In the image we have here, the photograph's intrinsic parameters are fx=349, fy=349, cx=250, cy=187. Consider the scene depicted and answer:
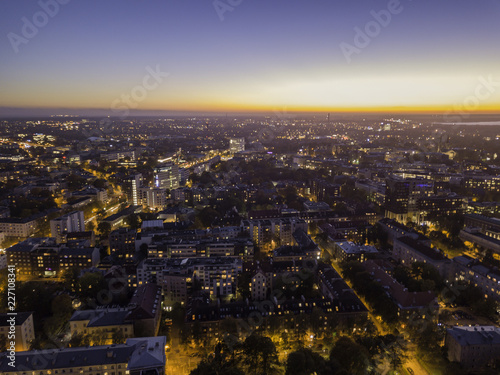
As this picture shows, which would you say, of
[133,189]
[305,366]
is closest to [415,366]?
[305,366]

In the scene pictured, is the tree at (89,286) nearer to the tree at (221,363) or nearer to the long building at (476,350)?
the tree at (221,363)

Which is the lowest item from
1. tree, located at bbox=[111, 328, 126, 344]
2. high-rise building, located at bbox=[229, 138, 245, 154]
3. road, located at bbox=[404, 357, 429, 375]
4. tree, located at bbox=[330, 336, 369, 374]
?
road, located at bbox=[404, 357, 429, 375]

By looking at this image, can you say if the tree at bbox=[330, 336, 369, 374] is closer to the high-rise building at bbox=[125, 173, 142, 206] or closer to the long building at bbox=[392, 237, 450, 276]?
the long building at bbox=[392, 237, 450, 276]

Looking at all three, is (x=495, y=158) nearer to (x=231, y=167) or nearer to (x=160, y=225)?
(x=231, y=167)

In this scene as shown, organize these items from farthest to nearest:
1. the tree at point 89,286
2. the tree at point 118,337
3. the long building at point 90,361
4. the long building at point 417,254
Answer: the long building at point 417,254, the tree at point 89,286, the tree at point 118,337, the long building at point 90,361

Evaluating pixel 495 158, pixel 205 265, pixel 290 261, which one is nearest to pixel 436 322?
pixel 290 261

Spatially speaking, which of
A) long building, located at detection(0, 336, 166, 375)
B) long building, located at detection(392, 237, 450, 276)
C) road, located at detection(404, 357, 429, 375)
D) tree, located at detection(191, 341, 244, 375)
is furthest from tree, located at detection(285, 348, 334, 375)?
long building, located at detection(392, 237, 450, 276)

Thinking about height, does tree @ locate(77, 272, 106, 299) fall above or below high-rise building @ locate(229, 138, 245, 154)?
below

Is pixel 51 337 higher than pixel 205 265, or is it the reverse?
pixel 205 265

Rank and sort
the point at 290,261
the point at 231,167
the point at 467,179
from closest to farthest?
the point at 290,261 → the point at 467,179 → the point at 231,167

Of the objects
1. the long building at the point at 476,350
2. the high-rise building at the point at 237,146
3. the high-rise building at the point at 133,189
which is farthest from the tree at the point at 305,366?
the high-rise building at the point at 237,146

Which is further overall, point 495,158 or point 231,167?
point 495,158
